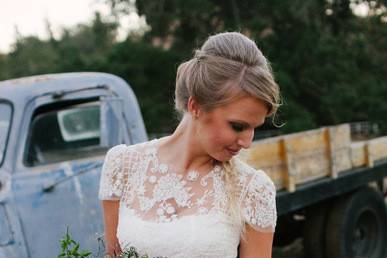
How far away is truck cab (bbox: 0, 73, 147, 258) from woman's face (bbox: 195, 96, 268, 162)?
1.29 meters

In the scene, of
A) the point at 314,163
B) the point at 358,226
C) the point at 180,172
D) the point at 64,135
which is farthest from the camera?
the point at 358,226

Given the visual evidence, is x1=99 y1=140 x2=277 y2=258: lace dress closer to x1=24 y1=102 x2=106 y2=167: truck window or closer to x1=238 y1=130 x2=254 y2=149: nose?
x1=238 y1=130 x2=254 y2=149: nose

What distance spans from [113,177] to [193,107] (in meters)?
0.39

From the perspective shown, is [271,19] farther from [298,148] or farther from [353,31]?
[298,148]

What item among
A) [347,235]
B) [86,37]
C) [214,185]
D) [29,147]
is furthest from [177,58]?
[86,37]

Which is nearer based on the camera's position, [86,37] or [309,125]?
[309,125]

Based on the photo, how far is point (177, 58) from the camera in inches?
640

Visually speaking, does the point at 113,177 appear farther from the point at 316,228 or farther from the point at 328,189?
the point at 316,228

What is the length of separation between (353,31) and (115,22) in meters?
7.76

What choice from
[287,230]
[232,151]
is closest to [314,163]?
[287,230]

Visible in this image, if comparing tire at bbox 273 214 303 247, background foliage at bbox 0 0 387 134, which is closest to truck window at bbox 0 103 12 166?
tire at bbox 273 214 303 247

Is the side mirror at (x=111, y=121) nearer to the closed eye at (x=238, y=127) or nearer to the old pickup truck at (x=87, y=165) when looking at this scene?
the old pickup truck at (x=87, y=165)

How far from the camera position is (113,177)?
5.88ft

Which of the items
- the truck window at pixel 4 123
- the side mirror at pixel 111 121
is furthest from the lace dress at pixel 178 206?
the side mirror at pixel 111 121
